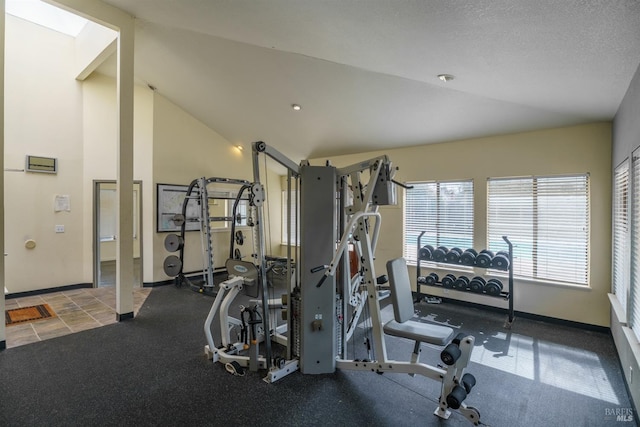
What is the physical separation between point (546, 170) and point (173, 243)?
5200 mm

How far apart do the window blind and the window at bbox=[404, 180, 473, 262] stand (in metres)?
1.97

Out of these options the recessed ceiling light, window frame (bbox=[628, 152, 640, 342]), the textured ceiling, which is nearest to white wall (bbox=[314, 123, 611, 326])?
the textured ceiling

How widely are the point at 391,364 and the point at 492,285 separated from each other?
2.15 meters

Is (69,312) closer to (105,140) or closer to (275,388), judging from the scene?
(105,140)

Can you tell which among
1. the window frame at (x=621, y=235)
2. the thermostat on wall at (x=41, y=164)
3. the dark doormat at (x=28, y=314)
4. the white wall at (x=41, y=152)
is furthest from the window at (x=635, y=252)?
the thermostat on wall at (x=41, y=164)

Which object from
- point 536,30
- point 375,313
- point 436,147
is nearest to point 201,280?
point 375,313

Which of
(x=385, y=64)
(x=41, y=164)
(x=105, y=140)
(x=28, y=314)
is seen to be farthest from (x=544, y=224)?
(x=41, y=164)

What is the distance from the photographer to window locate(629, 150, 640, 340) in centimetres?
207

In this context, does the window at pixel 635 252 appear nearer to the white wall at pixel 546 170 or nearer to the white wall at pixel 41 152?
the white wall at pixel 546 170

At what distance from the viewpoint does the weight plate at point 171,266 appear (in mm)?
4828

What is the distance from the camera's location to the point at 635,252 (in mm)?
2166

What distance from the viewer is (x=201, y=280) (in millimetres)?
5531

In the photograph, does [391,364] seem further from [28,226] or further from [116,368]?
[28,226]

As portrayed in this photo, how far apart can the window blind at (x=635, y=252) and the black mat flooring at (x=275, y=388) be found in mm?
574
